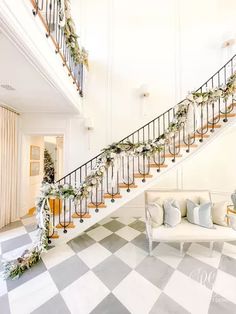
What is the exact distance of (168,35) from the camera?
463 cm

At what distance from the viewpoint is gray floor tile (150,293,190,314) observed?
1.71 m

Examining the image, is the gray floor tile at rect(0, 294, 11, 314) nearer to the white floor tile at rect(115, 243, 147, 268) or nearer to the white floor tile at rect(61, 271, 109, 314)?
the white floor tile at rect(61, 271, 109, 314)

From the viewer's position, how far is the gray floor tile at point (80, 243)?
290 cm

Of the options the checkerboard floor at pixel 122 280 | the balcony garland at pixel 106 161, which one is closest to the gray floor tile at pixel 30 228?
the checkerboard floor at pixel 122 280

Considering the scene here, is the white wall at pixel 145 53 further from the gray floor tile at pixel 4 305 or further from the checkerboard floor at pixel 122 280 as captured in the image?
the gray floor tile at pixel 4 305

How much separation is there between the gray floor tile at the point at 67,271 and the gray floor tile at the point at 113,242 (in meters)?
0.58

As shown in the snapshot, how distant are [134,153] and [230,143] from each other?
3.08 m

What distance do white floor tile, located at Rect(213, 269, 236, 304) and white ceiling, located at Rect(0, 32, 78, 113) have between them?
147 inches

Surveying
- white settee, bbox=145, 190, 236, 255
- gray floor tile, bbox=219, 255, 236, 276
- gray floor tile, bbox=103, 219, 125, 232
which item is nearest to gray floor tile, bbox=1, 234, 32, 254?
gray floor tile, bbox=103, 219, 125, 232

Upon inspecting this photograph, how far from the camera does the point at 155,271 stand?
2312 mm

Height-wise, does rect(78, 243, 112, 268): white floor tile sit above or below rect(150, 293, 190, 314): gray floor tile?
above

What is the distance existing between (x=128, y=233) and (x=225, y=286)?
1.83 meters

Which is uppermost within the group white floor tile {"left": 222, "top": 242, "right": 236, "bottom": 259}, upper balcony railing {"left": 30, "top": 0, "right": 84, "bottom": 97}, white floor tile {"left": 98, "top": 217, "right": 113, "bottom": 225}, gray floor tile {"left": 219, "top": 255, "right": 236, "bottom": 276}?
upper balcony railing {"left": 30, "top": 0, "right": 84, "bottom": 97}

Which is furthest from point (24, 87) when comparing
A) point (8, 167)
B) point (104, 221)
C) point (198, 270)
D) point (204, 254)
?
point (204, 254)
